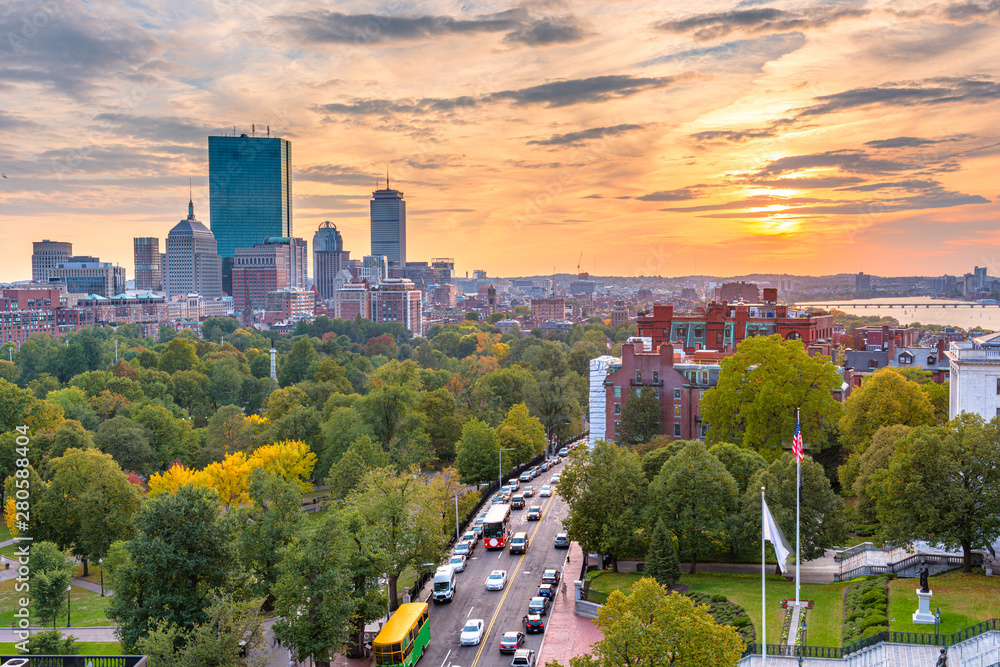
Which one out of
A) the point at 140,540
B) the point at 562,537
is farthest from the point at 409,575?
the point at 140,540

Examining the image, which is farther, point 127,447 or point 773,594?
point 127,447

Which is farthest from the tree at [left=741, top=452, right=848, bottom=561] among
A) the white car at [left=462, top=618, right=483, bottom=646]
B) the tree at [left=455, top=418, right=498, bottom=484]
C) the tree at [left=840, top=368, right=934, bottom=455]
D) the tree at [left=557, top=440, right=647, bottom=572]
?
the tree at [left=455, top=418, right=498, bottom=484]

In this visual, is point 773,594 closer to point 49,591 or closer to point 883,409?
point 883,409

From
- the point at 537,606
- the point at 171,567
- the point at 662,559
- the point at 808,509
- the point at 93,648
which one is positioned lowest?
the point at 93,648

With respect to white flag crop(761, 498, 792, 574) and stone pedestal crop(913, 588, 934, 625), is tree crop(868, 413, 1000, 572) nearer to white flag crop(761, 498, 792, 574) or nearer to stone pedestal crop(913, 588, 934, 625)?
stone pedestal crop(913, 588, 934, 625)

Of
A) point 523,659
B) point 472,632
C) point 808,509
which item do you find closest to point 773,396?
point 808,509

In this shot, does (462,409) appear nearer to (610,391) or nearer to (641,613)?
(610,391)

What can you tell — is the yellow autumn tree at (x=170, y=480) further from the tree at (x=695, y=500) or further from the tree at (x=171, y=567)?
the tree at (x=695, y=500)

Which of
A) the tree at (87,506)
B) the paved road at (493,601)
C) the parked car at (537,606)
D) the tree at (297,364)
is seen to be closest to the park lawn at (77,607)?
the tree at (87,506)
